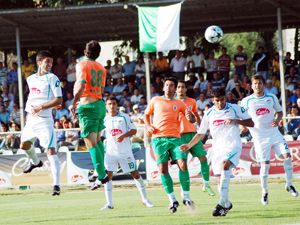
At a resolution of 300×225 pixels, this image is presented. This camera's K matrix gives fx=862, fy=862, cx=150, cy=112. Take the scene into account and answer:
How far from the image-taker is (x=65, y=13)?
29.0 m

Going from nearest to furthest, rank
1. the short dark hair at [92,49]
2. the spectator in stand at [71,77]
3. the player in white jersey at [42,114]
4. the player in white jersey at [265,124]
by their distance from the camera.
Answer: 1. the short dark hair at [92,49]
2. the player in white jersey at [42,114]
3. the player in white jersey at [265,124]
4. the spectator in stand at [71,77]

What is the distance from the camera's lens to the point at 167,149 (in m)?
14.9

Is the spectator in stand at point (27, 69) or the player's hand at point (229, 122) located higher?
the spectator in stand at point (27, 69)

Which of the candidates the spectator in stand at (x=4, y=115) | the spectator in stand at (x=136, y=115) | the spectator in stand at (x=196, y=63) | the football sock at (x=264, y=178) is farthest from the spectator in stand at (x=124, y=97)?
the football sock at (x=264, y=178)

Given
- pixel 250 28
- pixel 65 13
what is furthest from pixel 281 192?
pixel 250 28

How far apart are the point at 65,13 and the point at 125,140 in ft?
38.0

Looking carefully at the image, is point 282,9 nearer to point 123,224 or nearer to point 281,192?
point 281,192

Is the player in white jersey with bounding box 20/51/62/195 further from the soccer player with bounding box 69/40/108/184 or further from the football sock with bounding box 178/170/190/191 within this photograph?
the football sock with bounding box 178/170/190/191

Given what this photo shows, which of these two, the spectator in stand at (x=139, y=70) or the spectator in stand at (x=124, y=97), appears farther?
the spectator in stand at (x=139, y=70)

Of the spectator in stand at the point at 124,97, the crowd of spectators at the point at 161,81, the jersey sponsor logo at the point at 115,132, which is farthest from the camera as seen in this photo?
the spectator in stand at the point at 124,97

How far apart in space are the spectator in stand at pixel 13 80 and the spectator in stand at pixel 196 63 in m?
6.78

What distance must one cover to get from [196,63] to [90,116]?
17985 mm

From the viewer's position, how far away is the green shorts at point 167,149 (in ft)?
48.7

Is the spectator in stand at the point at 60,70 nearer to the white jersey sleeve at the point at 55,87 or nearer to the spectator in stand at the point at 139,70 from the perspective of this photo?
the spectator in stand at the point at 139,70
